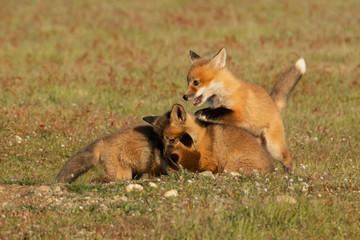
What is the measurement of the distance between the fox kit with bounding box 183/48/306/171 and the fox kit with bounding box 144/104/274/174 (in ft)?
2.81

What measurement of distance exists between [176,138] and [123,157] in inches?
36.0

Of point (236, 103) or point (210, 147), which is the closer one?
point (210, 147)

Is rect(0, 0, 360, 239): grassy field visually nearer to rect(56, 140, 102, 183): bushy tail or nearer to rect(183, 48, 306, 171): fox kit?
rect(56, 140, 102, 183): bushy tail

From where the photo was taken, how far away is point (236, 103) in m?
10.6

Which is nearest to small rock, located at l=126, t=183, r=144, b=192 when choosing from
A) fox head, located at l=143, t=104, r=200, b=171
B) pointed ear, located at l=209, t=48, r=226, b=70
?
fox head, located at l=143, t=104, r=200, b=171

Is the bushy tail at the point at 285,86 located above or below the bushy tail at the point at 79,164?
above

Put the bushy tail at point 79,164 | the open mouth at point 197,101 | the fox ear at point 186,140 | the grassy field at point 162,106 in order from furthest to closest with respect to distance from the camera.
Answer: the open mouth at point 197,101 < the fox ear at point 186,140 < the bushy tail at point 79,164 < the grassy field at point 162,106

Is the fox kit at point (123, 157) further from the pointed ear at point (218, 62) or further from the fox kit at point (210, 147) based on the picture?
the pointed ear at point (218, 62)

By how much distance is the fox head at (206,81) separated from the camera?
1096cm

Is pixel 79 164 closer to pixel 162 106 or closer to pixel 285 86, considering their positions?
pixel 285 86

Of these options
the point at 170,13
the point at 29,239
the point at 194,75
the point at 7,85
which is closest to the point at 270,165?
the point at 194,75

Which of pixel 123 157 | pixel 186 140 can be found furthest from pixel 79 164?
pixel 186 140

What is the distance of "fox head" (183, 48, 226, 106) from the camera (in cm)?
1096

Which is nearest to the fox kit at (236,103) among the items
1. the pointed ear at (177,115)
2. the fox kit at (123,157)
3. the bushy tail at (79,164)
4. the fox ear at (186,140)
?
the pointed ear at (177,115)
